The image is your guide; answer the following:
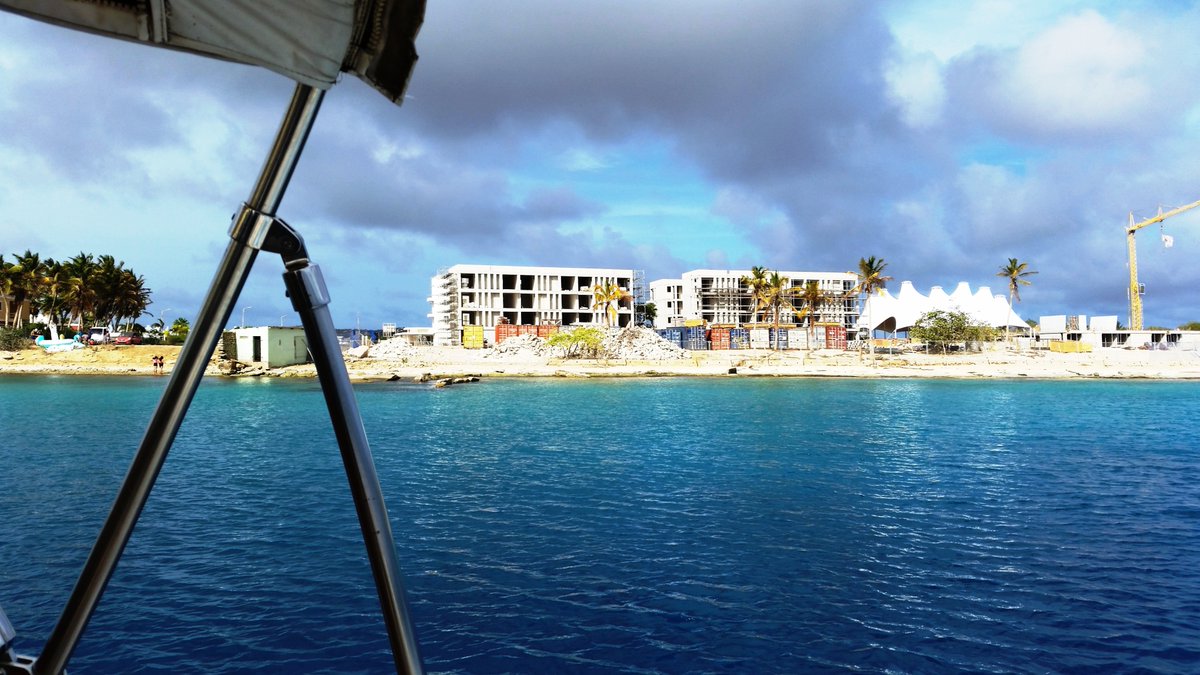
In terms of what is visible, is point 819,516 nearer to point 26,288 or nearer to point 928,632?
point 928,632

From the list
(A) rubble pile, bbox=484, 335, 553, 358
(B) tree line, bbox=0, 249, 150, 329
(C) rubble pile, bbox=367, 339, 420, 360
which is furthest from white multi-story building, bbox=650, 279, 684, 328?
(B) tree line, bbox=0, 249, 150, 329

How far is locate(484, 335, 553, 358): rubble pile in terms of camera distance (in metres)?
96.6

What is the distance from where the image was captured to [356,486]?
2.25 m

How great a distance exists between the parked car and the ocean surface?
251ft

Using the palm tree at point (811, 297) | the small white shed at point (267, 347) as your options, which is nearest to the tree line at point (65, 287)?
the small white shed at point (267, 347)

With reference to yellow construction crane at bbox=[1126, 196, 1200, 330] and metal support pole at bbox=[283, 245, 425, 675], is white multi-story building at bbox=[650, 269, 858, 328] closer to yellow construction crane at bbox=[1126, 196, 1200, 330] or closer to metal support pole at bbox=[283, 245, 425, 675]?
yellow construction crane at bbox=[1126, 196, 1200, 330]

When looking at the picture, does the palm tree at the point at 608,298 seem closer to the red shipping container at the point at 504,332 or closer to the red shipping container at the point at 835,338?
the red shipping container at the point at 504,332

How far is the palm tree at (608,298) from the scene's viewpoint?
11569 cm

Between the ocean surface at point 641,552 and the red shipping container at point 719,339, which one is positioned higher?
the red shipping container at point 719,339

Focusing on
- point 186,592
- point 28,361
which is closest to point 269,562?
point 186,592

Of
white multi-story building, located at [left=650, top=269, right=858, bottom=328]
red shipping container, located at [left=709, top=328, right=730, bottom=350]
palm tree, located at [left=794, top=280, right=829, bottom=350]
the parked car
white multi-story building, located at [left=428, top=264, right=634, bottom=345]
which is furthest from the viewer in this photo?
white multi-story building, located at [left=650, top=269, right=858, bottom=328]

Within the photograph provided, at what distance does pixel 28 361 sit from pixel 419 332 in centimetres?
5753

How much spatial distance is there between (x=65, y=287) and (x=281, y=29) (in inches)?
4714

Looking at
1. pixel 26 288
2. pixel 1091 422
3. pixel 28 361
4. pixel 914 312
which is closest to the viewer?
pixel 1091 422
